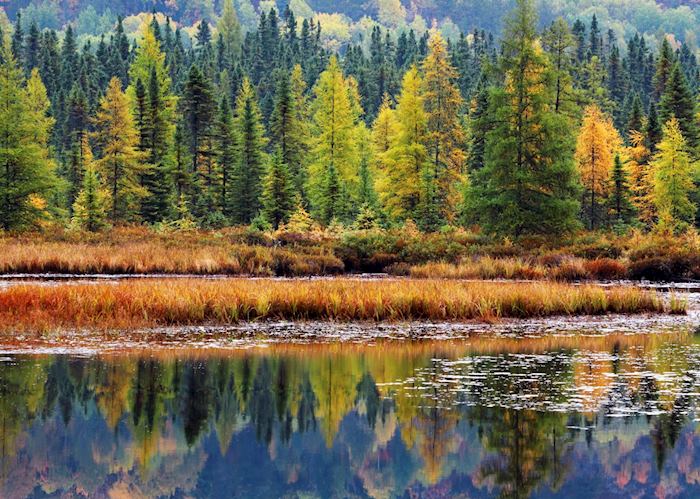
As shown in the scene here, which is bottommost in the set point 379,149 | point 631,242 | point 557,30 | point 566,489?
point 566,489

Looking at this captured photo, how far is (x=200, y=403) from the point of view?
1495 cm

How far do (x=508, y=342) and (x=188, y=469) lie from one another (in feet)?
36.8

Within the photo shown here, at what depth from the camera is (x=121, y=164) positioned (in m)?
66.8

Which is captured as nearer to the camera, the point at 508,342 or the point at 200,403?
the point at 200,403

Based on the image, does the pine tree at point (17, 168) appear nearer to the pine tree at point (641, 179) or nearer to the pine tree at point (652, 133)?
the pine tree at point (641, 179)

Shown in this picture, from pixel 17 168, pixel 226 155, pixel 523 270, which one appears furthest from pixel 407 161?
pixel 523 270

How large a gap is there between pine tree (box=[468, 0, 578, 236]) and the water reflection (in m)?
26.7

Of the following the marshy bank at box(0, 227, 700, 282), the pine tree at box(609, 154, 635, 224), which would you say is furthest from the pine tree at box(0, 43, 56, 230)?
the pine tree at box(609, 154, 635, 224)

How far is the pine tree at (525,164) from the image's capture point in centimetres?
4597

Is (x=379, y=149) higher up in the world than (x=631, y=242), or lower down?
higher up

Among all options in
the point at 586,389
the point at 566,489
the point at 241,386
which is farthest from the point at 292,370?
the point at 566,489

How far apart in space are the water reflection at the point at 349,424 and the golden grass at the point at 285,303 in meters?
3.98

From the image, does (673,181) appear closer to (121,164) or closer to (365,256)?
(365,256)

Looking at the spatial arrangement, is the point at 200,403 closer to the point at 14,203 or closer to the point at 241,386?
the point at 241,386
